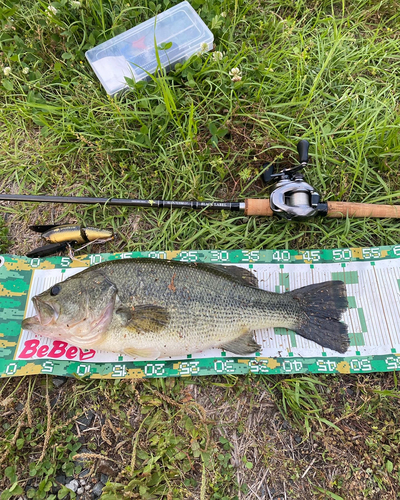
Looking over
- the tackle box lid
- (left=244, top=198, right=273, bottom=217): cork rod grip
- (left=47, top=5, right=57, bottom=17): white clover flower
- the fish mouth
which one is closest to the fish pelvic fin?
(left=244, top=198, right=273, bottom=217): cork rod grip

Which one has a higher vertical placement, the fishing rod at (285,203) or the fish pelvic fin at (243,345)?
the fishing rod at (285,203)

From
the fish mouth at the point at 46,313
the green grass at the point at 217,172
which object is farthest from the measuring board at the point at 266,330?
the fish mouth at the point at 46,313

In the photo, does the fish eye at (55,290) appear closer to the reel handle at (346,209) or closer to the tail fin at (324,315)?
the reel handle at (346,209)

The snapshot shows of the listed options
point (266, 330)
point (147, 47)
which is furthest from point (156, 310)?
point (147, 47)

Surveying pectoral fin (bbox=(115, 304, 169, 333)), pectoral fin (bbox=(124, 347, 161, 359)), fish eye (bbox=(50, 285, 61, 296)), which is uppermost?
fish eye (bbox=(50, 285, 61, 296))

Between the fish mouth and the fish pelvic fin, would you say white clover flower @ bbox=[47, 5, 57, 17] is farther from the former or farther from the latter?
the fish pelvic fin

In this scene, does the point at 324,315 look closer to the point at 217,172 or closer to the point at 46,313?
the point at 217,172
